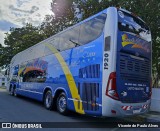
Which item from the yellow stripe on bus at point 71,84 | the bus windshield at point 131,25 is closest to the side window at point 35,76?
the yellow stripe on bus at point 71,84

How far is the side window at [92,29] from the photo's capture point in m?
8.13

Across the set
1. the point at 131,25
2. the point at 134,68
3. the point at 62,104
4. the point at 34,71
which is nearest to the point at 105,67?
the point at 134,68

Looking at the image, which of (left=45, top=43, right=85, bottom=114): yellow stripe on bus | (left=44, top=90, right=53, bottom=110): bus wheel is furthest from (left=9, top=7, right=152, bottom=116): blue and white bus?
(left=44, top=90, right=53, bottom=110): bus wheel

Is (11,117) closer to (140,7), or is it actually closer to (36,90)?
(36,90)

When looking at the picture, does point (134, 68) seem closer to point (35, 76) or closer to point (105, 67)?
point (105, 67)

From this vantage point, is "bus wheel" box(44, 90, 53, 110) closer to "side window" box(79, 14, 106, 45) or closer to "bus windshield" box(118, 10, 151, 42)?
"side window" box(79, 14, 106, 45)

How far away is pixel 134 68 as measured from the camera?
26.4ft

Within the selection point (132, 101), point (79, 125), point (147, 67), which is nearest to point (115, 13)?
point (147, 67)

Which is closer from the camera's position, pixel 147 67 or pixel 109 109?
pixel 109 109

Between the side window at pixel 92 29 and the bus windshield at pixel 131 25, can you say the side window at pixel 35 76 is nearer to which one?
the side window at pixel 92 29

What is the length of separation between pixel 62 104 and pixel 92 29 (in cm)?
364

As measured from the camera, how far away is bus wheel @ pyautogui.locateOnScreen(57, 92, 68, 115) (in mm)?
9727

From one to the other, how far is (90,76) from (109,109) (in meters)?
1.50

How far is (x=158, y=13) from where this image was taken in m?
13.1
